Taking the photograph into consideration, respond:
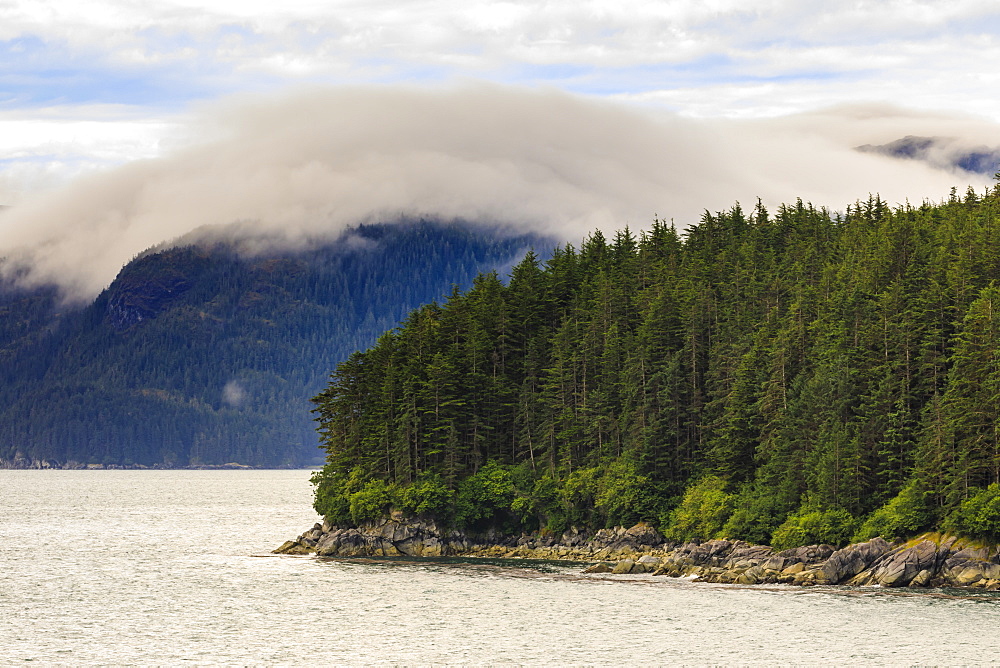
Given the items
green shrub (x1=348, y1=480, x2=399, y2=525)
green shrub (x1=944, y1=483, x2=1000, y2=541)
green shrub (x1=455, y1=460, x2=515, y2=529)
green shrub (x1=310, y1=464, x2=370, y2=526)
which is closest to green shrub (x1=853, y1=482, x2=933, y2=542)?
green shrub (x1=944, y1=483, x2=1000, y2=541)

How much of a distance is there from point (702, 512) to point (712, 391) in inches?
600

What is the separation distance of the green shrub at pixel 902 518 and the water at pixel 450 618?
7.32 m

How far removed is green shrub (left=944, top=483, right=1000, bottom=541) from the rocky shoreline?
2.65 feet

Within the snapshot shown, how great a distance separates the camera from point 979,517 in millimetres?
90875

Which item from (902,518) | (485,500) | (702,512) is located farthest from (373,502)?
(902,518)

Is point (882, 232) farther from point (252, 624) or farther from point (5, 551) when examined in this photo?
point (5, 551)

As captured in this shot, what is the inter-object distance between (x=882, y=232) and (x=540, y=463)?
138 feet

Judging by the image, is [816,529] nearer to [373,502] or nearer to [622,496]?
[622,496]

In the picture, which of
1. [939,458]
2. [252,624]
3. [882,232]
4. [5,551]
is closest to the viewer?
[252,624]

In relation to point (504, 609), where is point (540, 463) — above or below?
above

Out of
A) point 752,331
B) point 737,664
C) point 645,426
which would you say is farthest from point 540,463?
point 737,664

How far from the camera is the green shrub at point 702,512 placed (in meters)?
112

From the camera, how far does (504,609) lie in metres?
88.5

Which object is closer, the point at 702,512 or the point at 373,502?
the point at 702,512
